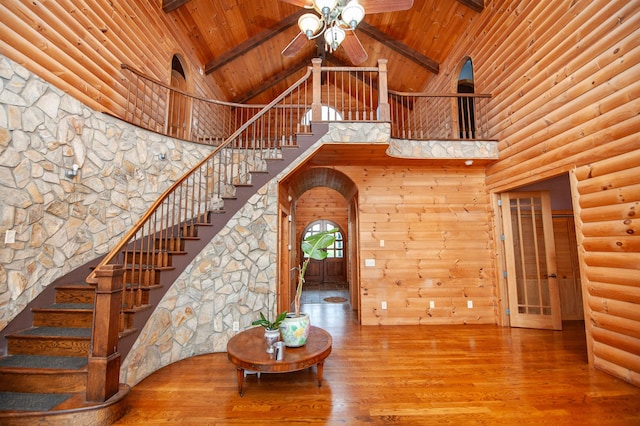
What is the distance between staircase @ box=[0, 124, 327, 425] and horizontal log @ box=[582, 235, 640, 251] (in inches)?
189

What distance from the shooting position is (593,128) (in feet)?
10.3

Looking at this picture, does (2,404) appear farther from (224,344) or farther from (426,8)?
(426,8)

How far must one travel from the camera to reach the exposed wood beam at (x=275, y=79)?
8.43m

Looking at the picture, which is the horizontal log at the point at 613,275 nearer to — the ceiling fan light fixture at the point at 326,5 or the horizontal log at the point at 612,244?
the horizontal log at the point at 612,244

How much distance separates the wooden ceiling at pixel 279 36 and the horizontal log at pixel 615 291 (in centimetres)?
481

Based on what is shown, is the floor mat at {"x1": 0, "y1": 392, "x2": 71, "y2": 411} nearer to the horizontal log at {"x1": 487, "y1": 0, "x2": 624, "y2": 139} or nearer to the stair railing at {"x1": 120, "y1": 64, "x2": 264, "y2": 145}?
the stair railing at {"x1": 120, "y1": 64, "x2": 264, "y2": 145}

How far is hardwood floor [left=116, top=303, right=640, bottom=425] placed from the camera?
2.35 metres

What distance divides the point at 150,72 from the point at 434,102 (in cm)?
584

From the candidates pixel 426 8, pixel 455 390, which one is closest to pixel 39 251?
pixel 455 390

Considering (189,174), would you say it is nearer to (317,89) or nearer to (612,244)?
(317,89)

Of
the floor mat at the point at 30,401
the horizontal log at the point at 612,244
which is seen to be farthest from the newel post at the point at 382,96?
the floor mat at the point at 30,401

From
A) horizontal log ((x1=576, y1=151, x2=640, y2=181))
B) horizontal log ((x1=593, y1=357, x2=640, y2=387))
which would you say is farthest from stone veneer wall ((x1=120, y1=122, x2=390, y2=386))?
horizontal log ((x1=593, y1=357, x2=640, y2=387))

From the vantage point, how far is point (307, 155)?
4277 millimetres

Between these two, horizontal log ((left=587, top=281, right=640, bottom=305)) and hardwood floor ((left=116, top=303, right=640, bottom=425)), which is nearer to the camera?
hardwood floor ((left=116, top=303, right=640, bottom=425))
